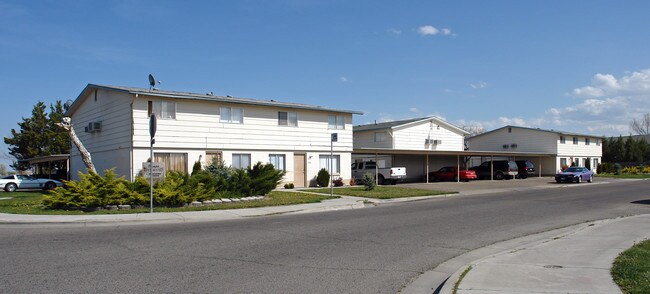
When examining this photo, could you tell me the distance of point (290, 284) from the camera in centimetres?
666

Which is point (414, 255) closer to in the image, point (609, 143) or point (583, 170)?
point (583, 170)

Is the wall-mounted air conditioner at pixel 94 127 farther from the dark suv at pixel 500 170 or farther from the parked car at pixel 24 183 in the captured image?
the dark suv at pixel 500 170

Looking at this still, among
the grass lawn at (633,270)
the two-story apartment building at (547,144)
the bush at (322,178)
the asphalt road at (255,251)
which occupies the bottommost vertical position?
the asphalt road at (255,251)

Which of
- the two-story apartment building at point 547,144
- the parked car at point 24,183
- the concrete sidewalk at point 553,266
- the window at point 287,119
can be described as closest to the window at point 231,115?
the window at point 287,119

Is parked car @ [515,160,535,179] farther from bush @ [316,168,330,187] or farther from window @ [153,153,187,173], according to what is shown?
window @ [153,153,187,173]

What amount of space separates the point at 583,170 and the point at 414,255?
36.9m

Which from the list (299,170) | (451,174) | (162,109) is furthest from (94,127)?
(451,174)

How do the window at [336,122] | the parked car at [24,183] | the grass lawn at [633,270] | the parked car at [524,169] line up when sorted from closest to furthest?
the grass lawn at [633,270] < the window at [336,122] < the parked car at [24,183] < the parked car at [524,169]

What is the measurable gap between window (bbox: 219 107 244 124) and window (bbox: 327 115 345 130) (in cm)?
620

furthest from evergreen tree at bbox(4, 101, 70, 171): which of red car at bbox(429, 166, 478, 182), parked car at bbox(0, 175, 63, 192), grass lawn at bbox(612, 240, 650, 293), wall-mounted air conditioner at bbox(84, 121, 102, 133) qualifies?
grass lawn at bbox(612, 240, 650, 293)

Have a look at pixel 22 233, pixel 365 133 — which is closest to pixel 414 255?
pixel 22 233

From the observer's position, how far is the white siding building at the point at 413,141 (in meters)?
40.1

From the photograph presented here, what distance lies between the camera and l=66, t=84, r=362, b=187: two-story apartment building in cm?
2339

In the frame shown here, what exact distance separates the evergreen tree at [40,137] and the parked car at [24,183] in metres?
19.1
